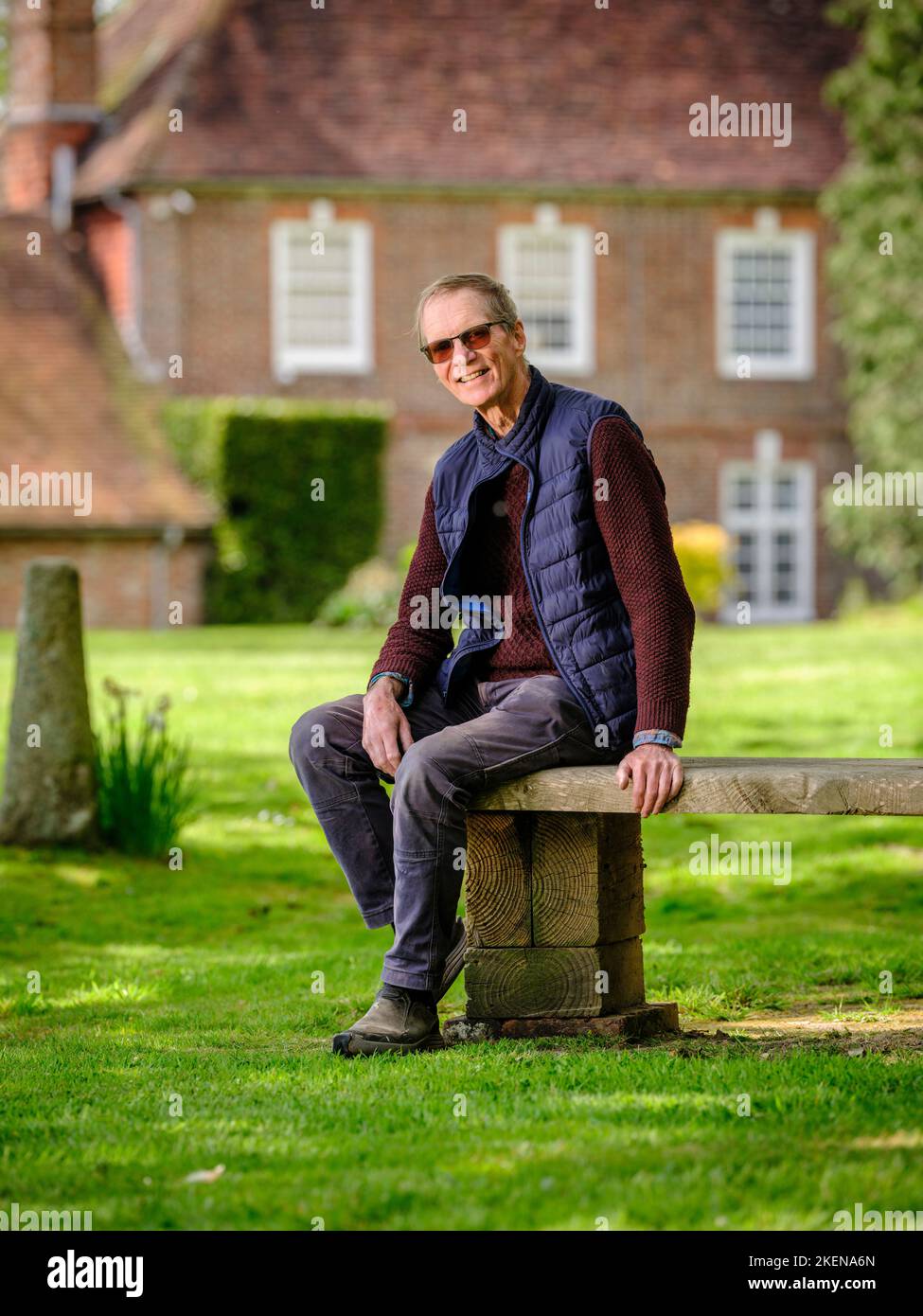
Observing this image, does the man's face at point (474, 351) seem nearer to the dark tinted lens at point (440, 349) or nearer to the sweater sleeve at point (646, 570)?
the dark tinted lens at point (440, 349)

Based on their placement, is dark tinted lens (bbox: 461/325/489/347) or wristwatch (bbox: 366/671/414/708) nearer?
dark tinted lens (bbox: 461/325/489/347)

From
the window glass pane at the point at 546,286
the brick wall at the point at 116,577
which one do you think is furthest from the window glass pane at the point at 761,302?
the brick wall at the point at 116,577

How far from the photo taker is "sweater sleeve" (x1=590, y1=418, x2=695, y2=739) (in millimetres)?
4988

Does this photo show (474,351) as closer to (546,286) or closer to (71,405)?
(71,405)

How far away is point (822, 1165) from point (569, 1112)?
65 centimetres

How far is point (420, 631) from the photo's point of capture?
220 inches

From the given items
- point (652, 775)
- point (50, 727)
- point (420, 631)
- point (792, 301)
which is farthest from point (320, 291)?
point (652, 775)

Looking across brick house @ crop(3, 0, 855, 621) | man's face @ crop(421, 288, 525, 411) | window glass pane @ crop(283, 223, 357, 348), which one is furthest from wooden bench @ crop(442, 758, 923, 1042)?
window glass pane @ crop(283, 223, 357, 348)

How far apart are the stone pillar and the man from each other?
416 centimetres

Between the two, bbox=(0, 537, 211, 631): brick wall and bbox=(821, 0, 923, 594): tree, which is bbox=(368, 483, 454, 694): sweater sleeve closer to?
bbox=(0, 537, 211, 631): brick wall

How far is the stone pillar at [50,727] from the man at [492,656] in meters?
4.16

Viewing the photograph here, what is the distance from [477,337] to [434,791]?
123cm

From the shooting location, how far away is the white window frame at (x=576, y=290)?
90.6 feet
